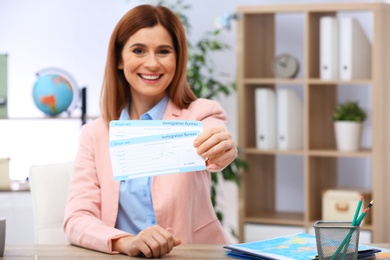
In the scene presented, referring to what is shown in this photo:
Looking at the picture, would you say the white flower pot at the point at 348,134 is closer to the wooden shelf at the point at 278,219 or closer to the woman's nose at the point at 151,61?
the wooden shelf at the point at 278,219

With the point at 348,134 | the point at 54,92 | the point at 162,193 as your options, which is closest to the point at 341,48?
the point at 348,134

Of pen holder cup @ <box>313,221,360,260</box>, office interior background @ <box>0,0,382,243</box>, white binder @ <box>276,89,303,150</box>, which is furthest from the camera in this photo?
office interior background @ <box>0,0,382,243</box>

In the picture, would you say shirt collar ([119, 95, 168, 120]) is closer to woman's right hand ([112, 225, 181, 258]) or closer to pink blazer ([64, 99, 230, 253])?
pink blazer ([64, 99, 230, 253])

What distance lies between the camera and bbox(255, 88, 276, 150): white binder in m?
4.71

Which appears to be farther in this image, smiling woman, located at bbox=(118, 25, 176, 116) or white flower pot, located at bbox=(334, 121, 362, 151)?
white flower pot, located at bbox=(334, 121, 362, 151)

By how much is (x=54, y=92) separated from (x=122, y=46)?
209 cm

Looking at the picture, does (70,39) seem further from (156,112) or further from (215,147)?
(215,147)

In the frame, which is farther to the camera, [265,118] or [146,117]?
[265,118]

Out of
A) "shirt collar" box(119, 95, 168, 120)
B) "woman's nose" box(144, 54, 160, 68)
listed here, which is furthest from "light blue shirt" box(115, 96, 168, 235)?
"woman's nose" box(144, 54, 160, 68)

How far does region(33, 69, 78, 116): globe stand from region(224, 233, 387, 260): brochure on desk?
263cm

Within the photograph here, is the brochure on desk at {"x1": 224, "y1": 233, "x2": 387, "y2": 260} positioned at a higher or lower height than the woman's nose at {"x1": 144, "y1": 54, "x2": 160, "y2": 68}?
lower

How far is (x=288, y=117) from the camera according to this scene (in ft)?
15.4

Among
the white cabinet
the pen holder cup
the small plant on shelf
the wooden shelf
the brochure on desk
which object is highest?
the small plant on shelf

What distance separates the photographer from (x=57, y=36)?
5273 mm
